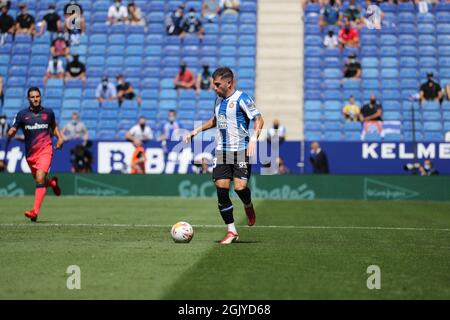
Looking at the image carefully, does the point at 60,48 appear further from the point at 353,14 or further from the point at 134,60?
the point at 353,14

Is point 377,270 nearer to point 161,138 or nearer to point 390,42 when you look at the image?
point 161,138

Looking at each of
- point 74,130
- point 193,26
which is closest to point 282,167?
point 74,130

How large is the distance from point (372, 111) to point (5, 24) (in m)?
16.0

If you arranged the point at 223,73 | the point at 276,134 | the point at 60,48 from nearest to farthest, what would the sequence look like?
the point at 223,73 < the point at 276,134 < the point at 60,48

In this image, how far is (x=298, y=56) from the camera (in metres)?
38.4

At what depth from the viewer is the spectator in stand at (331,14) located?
38375 millimetres

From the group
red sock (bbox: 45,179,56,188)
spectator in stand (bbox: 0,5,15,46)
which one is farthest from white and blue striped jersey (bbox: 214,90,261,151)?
spectator in stand (bbox: 0,5,15,46)

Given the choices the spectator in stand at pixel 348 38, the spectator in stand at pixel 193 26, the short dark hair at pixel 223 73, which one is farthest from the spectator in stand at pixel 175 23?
the short dark hair at pixel 223 73

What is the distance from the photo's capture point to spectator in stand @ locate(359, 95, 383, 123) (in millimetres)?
35062

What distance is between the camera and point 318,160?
3297 centimetres

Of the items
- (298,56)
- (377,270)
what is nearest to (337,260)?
(377,270)

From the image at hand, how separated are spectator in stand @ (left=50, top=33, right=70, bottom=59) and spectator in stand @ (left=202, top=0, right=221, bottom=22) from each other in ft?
19.5
